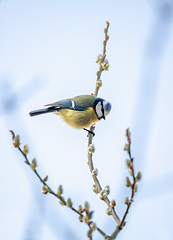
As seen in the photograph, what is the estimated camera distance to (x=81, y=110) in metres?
3.80

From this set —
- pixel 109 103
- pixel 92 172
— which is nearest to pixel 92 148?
pixel 92 172

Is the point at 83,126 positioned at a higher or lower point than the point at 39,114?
lower

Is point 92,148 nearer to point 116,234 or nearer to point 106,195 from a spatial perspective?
point 106,195

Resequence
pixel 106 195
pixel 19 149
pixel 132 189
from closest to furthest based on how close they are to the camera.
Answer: pixel 132 189 → pixel 19 149 → pixel 106 195

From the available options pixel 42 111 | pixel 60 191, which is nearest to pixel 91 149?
pixel 60 191

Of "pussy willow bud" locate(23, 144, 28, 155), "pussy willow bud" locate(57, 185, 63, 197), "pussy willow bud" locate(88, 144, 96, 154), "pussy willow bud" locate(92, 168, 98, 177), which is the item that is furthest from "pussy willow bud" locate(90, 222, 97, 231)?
"pussy willow bud" locate(88, 144, 96, 154)

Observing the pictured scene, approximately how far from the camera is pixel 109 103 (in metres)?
3.64

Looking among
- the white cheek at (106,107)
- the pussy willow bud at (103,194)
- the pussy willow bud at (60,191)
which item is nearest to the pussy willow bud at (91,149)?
the pussy willow bud at (103,194)

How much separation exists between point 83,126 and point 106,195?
1.68 m

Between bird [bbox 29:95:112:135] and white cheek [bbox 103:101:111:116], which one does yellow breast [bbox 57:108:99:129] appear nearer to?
bird [bbox 29:95:112:135]

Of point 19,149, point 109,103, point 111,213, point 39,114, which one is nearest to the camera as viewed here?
point 19,149

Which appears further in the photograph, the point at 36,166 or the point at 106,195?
the point at 106,195

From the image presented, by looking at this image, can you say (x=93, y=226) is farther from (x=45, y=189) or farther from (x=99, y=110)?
(x=99, y=110)

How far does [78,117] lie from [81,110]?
12cm
